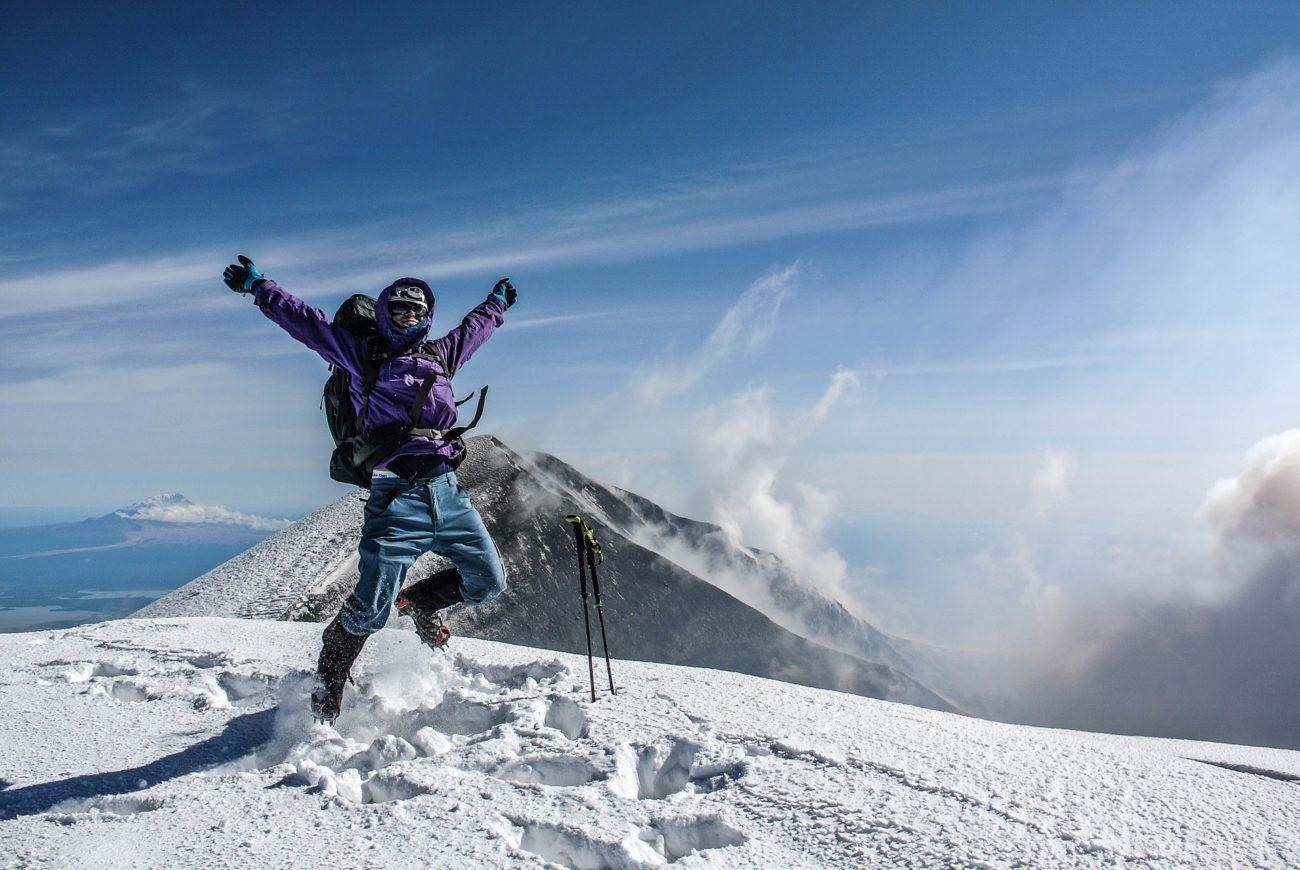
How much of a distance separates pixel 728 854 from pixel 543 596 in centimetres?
2096

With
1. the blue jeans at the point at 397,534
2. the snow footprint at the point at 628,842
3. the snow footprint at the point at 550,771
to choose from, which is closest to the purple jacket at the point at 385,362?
the blue jeans at the point at 397,534

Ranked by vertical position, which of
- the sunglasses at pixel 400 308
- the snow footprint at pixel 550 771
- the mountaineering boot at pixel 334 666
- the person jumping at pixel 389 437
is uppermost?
the sunglasses at pixel 400 308

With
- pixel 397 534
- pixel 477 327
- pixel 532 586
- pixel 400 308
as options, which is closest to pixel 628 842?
pixel 397 534

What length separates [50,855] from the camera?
10.1 feet

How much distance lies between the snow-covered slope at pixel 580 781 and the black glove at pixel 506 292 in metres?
2.82

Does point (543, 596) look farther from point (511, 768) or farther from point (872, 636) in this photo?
point (872, 636)

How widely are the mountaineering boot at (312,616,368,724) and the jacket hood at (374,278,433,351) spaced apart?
72.3 inches

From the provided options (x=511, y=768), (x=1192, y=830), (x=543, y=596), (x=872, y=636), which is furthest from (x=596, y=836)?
(x=872, y=636)

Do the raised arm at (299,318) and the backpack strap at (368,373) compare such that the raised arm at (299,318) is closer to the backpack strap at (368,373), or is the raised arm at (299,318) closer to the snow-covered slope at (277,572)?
the backpack strap at (368,373)

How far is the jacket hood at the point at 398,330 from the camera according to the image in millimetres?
4598

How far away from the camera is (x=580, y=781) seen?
3.83m

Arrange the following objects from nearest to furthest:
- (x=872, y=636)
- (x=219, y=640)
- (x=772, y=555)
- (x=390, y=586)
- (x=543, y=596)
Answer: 1. (x=390, y=586)
2. (x=219, y=640)
3. (x=543, y=596)
4. (x=772, y=555)
5. (x=872, y=636)

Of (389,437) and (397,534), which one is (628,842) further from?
(389,437)

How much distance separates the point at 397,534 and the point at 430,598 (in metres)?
0.88
